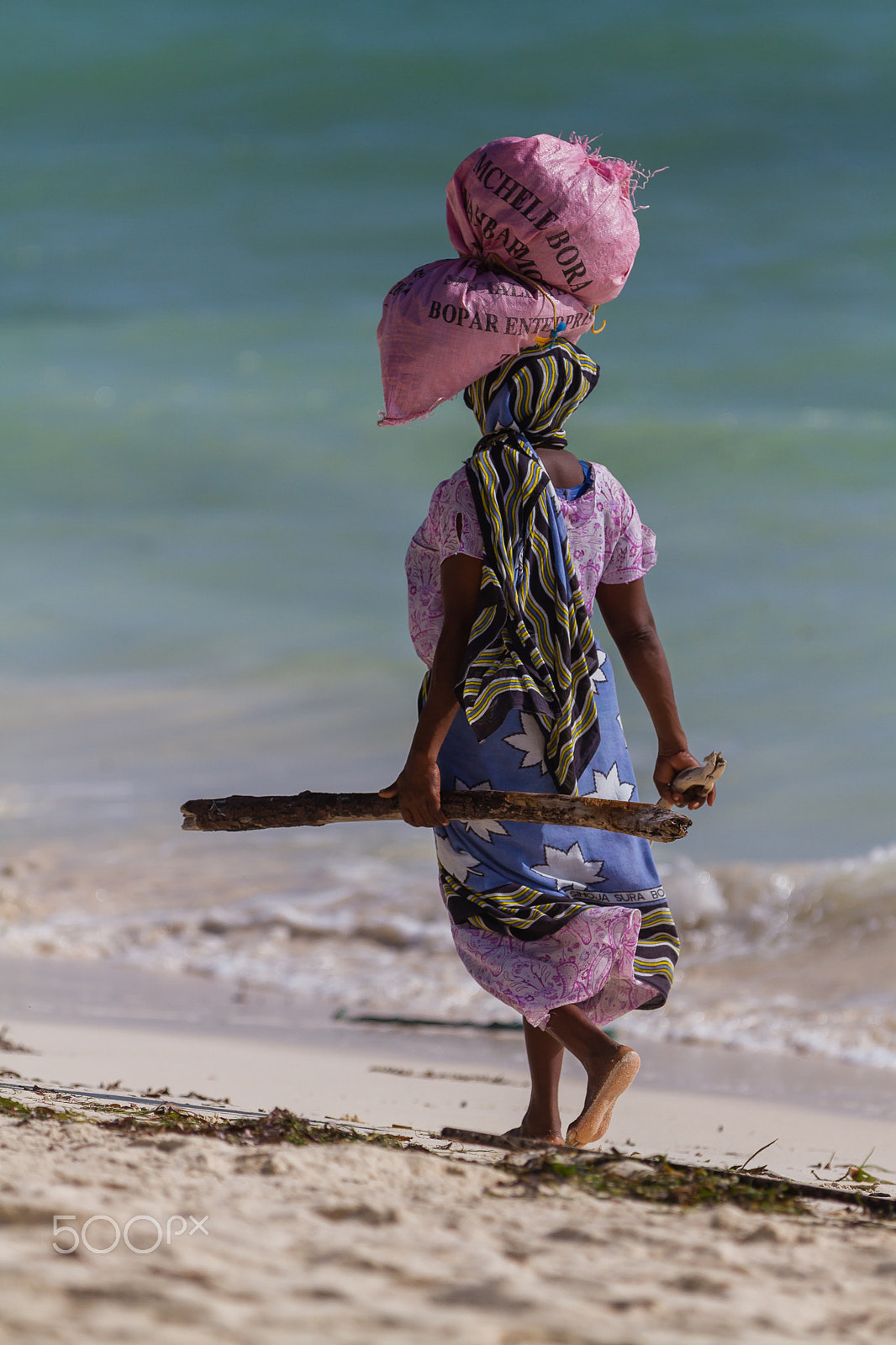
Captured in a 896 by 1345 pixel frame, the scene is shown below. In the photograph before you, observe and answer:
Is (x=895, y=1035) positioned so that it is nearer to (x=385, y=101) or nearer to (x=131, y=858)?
(x=131, y=858)

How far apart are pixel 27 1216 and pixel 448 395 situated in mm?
1780

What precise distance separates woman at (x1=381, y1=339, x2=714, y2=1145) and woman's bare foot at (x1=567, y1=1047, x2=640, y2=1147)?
0.13 feet

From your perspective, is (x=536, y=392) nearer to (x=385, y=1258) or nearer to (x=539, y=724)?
(x=539, y=724)

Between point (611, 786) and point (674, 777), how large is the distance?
0.14 meters

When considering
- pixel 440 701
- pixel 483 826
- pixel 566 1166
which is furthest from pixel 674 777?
pixel 566 1166

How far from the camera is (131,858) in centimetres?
827

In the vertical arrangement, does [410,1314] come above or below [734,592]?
below

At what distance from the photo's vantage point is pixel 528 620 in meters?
2.46

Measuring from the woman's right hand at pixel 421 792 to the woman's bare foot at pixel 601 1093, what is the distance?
571 millimetres

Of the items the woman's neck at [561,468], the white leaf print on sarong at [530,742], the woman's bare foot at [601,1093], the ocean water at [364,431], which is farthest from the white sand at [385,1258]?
the ocean water at [364,431]

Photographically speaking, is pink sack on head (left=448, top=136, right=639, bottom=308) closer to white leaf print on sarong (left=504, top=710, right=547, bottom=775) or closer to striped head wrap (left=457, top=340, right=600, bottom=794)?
striped head wrap (left=457, top=340, right=600, bottom=794)

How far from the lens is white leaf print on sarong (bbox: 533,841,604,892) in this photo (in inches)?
97.3

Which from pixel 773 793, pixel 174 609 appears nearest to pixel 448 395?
pixel 773 793

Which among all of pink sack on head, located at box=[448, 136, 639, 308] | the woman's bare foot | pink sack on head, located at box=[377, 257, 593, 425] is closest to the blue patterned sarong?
the woman's bare foot
